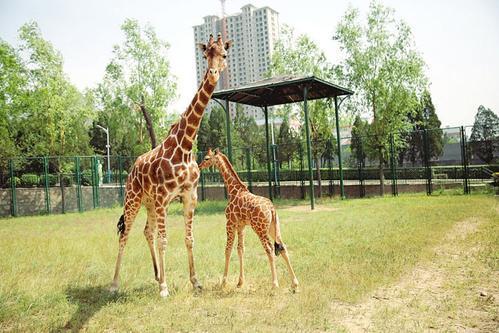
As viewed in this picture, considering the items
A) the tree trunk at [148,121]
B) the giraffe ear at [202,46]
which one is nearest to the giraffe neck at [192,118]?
the giraffe ear at [202,46]

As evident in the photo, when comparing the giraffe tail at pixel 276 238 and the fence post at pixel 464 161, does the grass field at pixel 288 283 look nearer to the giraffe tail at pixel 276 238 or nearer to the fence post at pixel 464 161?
the giraffe tail at pixel 276 238

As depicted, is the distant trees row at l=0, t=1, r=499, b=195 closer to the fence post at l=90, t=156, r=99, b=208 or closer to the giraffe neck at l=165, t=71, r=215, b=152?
the fence post at l=90, t=156, r=99, b=208

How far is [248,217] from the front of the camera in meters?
5.75

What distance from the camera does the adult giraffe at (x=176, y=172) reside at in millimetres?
5691

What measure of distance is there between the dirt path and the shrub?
2417 cm

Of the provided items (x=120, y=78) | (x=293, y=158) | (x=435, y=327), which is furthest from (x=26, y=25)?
(x=435, y=327)

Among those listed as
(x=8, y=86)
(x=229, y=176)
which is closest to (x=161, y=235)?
(x=229, y=176)

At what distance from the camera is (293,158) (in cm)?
2709

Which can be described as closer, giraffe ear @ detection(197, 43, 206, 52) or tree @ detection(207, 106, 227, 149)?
giraffe ear @ detection(197, 43, 206, 52)

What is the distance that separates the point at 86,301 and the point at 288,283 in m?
3.10

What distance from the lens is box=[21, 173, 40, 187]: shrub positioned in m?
23.8

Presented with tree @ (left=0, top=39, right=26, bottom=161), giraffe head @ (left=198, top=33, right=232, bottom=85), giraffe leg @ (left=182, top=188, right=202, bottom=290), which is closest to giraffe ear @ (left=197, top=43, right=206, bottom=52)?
giraffe head @ (left=198, top=33, right=232, bottom=85)

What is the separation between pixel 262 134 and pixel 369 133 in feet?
96.0

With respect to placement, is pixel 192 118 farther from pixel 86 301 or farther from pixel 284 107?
pixel 284 107
